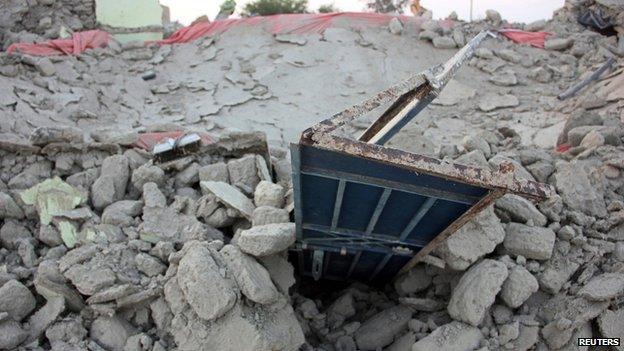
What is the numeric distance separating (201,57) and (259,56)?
4.01ft

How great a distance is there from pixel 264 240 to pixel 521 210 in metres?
2.24

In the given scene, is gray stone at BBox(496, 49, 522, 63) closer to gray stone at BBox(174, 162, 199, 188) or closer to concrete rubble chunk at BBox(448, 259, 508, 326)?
concrete rubble chunk at BBox(448, 259, 508, 326)

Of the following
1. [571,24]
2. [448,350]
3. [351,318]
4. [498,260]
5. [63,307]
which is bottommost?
[351,318]

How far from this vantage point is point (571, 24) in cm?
1099

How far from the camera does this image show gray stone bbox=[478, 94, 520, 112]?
8.80 meters

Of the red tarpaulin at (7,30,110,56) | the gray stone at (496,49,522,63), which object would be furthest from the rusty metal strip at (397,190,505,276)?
the red tarpaulin at (7,30,110,56)

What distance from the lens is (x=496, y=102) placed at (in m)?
8.91

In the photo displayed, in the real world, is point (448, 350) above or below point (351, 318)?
above

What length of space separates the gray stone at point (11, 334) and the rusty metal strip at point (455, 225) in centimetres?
302

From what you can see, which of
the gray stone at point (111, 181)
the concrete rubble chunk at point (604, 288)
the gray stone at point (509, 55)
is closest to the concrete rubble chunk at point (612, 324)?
the concrete rubble chunk at point (604, 288)

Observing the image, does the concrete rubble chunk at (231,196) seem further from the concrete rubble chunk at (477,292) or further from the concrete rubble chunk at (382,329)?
the concrete rubble chunk at (477,292)

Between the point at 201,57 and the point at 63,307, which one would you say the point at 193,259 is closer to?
the point at 63,307

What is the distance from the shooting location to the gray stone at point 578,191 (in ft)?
14.4

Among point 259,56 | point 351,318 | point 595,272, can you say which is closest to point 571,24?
point 259,56
